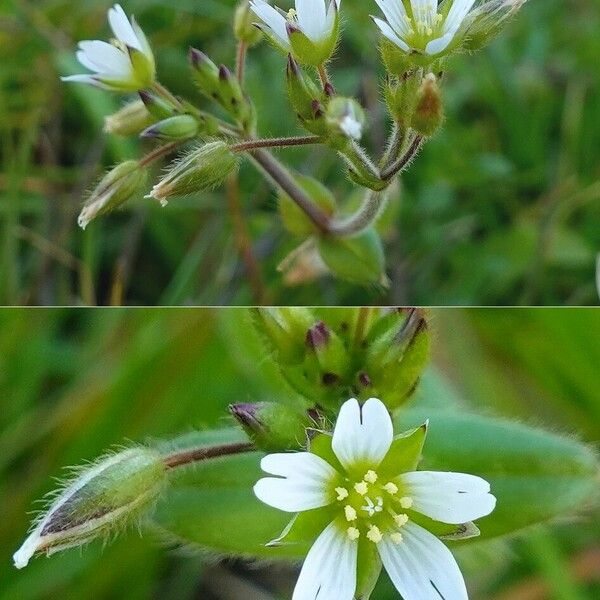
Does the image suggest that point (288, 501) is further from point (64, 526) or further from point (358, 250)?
point (358, 250)

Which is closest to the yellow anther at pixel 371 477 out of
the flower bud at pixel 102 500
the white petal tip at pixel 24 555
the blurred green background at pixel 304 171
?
the flower bud at pixel 102 500

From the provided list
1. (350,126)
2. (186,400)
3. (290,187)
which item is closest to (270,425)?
(350,126)

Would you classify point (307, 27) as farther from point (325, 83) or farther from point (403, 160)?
point (403, 160)

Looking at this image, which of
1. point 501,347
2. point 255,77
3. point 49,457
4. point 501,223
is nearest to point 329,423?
point 49,457

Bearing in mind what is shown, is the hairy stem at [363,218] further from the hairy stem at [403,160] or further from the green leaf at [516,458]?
the green leaf at [516,458]

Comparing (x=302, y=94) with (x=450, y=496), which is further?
(x=302, y=94)

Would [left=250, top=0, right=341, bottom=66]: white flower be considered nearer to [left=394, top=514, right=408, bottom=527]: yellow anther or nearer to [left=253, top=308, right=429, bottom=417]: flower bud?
[left=253, top=308, right=429, bottom=417]: flower bud

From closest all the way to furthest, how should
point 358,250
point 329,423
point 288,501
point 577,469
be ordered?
point 288,501, point 329,423, point 577,469, point 358,250
